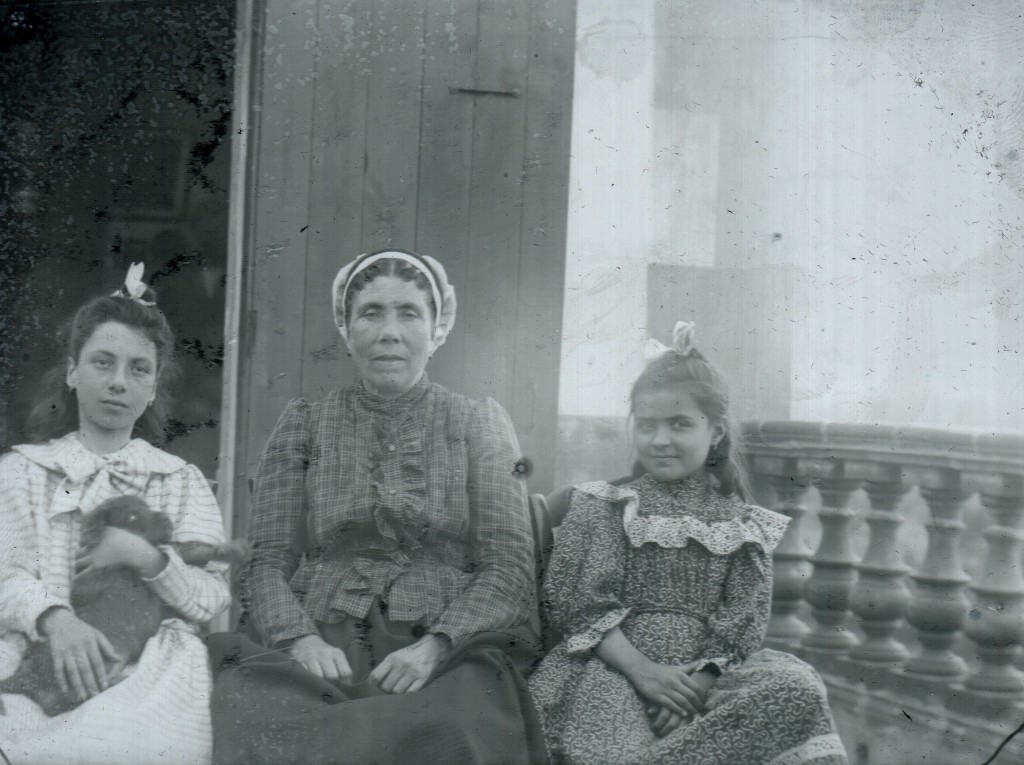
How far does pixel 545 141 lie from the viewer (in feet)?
7.85

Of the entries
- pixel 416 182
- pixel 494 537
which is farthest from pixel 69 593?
pixel 416 182

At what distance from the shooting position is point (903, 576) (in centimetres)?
237

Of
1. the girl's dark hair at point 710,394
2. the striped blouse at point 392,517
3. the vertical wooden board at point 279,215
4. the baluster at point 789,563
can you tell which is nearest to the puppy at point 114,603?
the striped blouse at point 392,517

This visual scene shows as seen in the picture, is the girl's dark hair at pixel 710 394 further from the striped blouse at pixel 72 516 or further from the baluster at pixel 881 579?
the striped blouse at pixel 72 516

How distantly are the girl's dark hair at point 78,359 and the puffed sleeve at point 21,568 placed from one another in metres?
0.14

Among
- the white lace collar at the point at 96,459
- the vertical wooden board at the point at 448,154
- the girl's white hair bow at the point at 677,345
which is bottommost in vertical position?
the white lace collar at the point at 96,459

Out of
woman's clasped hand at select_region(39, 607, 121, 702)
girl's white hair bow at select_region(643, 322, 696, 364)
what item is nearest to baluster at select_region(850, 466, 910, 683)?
girl's white hair bow at select_region(643, 322, 696, 364)

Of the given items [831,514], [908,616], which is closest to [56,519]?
[831,514]

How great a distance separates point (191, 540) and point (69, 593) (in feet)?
1.02

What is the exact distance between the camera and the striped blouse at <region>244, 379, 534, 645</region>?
88.9 inches

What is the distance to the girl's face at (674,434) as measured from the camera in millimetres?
2299

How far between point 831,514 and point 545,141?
116 cm

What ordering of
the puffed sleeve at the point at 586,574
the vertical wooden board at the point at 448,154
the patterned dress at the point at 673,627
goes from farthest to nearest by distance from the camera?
the vertical wooden board at the point at 448,154 < the puffed sleeve at the point at 586,574 < the patterned dress at the point at 673,627

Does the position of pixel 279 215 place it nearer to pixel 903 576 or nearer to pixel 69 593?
pixel 69 593
